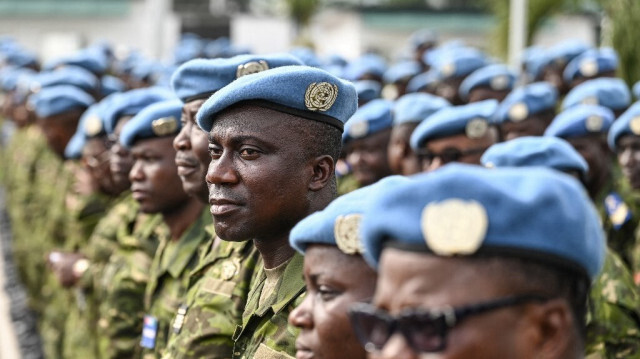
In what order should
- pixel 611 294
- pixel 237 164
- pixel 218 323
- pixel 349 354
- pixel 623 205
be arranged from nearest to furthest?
pixel 349 354 < pixel 237 164 < pixel 218 323 < pixel 611 294 < pixel 623 205

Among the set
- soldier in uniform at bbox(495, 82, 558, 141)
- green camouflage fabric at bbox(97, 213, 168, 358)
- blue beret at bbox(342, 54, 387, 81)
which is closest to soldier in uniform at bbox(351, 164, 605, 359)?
green camouflage fabric at bbox(97, 213, 168, 358)

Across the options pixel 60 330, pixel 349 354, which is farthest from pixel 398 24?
pixel 349 354

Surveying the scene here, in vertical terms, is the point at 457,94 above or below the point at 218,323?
below

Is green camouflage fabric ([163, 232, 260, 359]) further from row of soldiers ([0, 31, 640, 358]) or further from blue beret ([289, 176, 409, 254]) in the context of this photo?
blue beret ([289, 176, 409, 254])

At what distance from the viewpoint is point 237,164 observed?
3.28 m

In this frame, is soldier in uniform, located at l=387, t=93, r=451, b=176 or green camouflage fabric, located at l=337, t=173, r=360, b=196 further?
green camouflage fabric, located at l=337, t=173, r=360, b=196

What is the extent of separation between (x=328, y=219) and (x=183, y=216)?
241 cm

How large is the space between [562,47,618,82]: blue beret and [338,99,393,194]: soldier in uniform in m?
3.45

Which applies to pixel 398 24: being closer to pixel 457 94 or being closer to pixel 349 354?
pixel 457 94

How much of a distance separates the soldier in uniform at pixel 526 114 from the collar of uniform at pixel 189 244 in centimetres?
276

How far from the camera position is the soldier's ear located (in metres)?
3.31

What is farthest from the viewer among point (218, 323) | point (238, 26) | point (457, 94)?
point (238, 26)

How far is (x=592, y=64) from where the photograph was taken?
31.0 feet

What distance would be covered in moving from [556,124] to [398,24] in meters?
23.9
